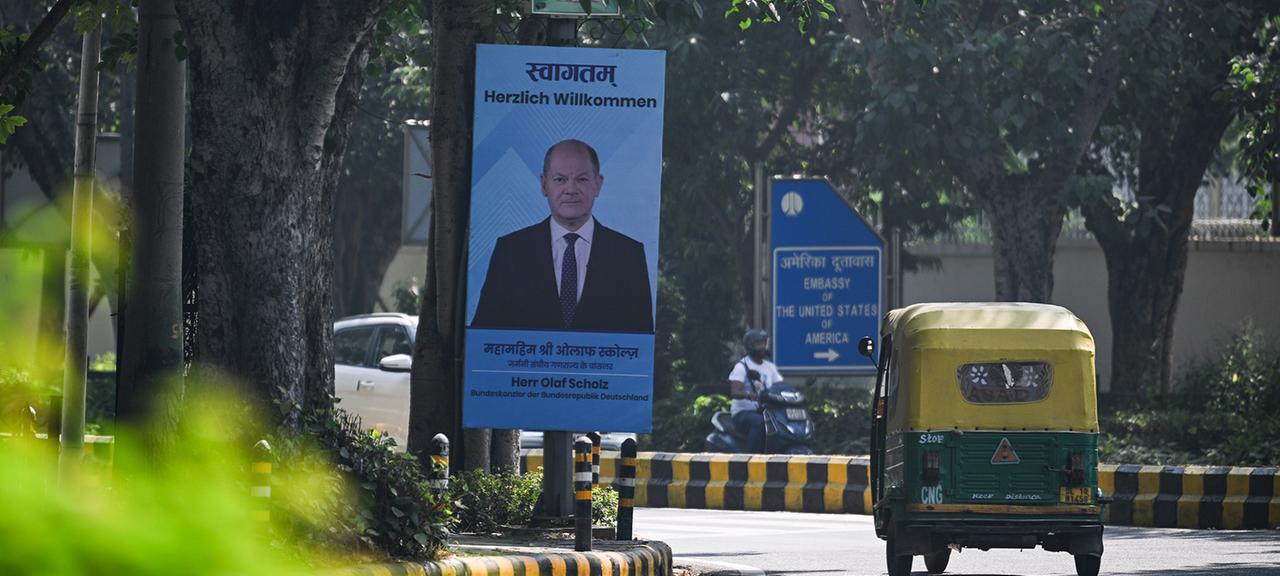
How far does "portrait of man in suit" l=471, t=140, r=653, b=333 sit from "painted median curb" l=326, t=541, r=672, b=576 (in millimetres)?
1560

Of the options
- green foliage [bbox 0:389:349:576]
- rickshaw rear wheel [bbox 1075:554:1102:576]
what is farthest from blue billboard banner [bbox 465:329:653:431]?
green foliage [bbox 0:389:349:576]

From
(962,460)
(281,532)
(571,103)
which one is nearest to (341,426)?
(281,532)

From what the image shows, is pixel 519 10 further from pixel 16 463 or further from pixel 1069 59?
pixel 16 463

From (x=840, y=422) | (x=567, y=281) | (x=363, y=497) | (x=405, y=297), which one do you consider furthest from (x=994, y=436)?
(x=405, y=297)

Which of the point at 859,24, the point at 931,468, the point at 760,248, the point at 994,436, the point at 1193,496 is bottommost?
the point at 1193,496

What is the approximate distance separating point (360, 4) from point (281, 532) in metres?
3.40

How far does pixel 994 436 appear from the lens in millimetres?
12062

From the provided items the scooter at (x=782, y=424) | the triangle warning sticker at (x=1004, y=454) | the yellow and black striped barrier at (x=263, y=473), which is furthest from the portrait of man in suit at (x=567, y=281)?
the scooter at (x=782, y=424)

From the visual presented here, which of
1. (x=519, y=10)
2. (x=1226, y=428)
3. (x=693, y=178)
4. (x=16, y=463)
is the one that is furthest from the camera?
(x=693, y=178)

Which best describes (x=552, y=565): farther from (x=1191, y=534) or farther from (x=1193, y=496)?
(x=1193, y=496)

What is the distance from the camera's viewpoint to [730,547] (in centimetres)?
1504

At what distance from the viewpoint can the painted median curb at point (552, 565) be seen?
30.3ft

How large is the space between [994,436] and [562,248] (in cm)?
312

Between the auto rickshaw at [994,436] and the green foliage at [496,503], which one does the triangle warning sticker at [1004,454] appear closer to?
the auto rickshaw at [994,436]
